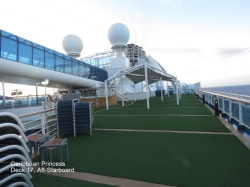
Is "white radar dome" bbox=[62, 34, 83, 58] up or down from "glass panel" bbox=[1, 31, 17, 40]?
up

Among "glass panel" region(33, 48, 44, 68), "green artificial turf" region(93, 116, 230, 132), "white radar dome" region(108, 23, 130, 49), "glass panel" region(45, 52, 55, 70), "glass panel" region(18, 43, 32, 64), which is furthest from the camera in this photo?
"white radar dome" region(108, 23, 130, 49)

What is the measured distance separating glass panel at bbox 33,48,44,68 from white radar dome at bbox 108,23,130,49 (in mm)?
14287

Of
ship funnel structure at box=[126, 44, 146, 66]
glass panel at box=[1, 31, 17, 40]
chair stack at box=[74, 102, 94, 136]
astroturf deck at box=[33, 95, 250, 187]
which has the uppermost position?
ship funnel structure at box=[126, 44, 146, 66]

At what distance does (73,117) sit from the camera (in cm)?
575

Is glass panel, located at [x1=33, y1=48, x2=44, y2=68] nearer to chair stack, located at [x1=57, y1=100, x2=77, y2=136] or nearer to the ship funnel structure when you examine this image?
chair stack, located at [x1=57, y1=100, x2=77, y2=136]

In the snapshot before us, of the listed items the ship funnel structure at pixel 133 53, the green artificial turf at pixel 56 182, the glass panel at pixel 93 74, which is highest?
the ship funnel structure at pixel 133 53

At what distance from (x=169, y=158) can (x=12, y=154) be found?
2.72 m

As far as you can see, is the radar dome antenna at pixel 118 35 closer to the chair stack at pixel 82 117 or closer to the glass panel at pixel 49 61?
the glass panel at pixel 49 61

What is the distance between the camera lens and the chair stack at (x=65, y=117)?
5.66 meters

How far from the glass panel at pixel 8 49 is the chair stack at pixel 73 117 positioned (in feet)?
29.1

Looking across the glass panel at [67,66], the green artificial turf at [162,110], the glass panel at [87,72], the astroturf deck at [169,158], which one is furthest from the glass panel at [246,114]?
the glass panel at [87,72]

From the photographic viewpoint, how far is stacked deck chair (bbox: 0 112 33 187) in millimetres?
2047

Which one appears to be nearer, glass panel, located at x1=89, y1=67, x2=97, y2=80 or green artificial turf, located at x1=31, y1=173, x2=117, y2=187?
green artificial turf, located at x1=31, y1=173, x2=117, y2=187

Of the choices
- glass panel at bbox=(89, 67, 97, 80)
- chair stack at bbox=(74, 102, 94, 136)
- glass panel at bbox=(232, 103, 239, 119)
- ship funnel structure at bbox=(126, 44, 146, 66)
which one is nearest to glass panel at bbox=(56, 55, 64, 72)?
glass panel at bbox=(89, 67, 97, 80)
